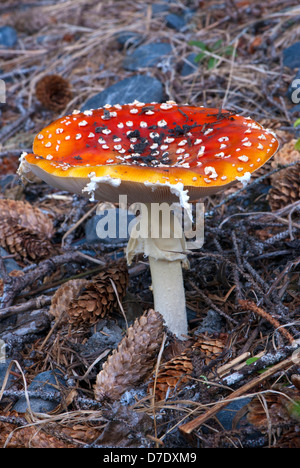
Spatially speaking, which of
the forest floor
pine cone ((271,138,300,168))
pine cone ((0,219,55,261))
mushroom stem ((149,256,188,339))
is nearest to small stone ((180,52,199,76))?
the forest floor

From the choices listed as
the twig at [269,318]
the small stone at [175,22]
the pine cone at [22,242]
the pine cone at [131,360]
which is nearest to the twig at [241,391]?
the twig at [269,318]

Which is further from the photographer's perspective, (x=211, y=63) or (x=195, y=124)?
(x=211, y=63)

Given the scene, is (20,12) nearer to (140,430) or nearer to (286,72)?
(286,72)

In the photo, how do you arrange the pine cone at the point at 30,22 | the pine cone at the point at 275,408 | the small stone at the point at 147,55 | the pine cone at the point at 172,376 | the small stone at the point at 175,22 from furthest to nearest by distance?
1. the pine cone at the point at 30,22
2. the small stone at the point at 175,22
3. the small stone at the point at 147,55
4. the pine cone at the point at 172,376
5. the pine cone at the point at 275,408

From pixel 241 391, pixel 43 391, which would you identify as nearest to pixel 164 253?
pixel 241 391

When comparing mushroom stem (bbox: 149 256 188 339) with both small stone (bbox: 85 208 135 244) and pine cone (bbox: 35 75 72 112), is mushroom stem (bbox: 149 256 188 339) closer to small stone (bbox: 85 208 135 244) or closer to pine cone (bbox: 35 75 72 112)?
small stone (bbox: 85 208 135 244)

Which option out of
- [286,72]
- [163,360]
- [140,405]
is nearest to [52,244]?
[163,360]

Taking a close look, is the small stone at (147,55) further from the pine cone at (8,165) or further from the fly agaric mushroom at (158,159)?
the fly agaric mushroom at (158,159)
